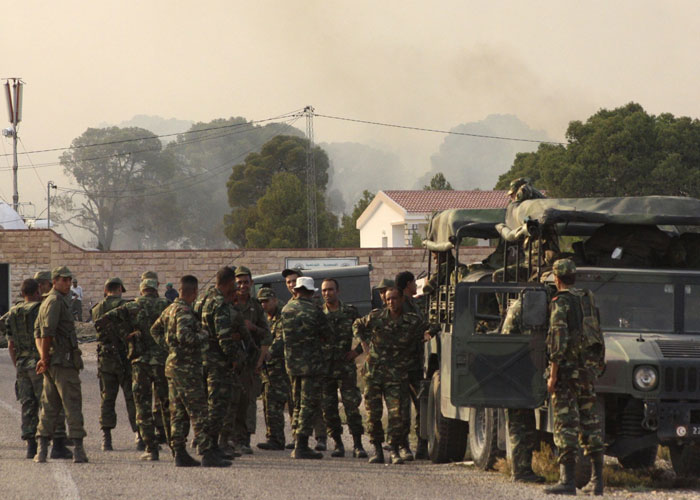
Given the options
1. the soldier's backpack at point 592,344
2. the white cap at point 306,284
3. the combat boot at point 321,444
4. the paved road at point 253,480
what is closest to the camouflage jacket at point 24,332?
the paved road at point 253,480

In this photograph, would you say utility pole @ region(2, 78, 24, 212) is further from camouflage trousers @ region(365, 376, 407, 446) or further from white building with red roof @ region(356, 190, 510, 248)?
camouflage trousers @ region(365, 376, 407, 446)

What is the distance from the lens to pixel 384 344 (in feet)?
40.4

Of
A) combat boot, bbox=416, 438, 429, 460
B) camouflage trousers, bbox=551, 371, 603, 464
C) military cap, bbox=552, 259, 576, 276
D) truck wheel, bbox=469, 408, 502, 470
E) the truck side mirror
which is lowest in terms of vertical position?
combat boot, bbox=416, 438, 429, 460

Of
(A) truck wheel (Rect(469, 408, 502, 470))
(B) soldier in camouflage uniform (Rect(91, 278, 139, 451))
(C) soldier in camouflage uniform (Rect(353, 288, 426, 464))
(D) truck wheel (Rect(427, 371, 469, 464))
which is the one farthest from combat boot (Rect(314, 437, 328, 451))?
(A) truck wheel (Rect(469, 408, 502, 470))

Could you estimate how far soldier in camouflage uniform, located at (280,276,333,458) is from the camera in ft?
41.4

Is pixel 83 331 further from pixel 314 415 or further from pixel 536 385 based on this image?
pixel 536 385

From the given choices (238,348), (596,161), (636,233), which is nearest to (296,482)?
(238,348)

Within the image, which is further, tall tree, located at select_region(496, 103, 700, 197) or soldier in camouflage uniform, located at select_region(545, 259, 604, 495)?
tall tree, located at select_region(496, 103, 700, 197)

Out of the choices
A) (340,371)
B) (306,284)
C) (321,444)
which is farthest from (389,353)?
(321,444)

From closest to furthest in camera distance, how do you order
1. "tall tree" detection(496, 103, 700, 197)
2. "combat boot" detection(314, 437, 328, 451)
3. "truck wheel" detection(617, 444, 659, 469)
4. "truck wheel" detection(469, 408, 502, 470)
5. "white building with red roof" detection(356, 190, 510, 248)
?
"truck wheel" detection(469, 408, 502, 470), "truck wheel" detection(617, 444, 659, 469), "combat boot" detection(314, 437, 328, 451), "tall tree" detection(496, 103, 700, 197), "white building with red roof" detection(356, 190, 510, 248)

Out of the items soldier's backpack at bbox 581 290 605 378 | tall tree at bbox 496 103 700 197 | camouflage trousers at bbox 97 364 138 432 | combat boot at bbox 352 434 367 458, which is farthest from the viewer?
tall tree at bbox 496 103 700 197

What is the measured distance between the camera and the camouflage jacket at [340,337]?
1277 cm

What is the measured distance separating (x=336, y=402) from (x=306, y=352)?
69cm

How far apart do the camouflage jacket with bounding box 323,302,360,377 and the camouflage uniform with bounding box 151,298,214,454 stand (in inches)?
63.1
